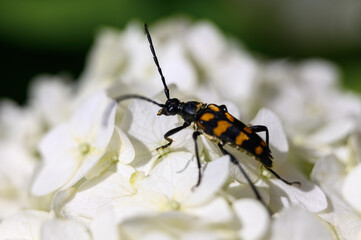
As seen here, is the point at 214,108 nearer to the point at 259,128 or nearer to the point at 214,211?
the point at 259,128

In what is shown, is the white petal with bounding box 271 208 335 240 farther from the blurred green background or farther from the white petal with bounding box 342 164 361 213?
the blurred green background

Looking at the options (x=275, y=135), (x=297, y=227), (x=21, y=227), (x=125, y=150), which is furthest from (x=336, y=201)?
(x=21, y=227)

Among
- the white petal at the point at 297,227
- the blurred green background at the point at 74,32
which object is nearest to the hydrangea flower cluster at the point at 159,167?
the white petal at the point at 297,227

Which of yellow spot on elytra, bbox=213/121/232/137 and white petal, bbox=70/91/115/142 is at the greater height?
yellow spot on elytra, bbox=213/121/232/137

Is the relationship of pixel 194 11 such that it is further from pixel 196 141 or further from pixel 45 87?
pixel 196 141

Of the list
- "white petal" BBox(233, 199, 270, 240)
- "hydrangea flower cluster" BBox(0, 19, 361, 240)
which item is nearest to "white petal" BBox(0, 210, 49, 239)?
"hydrangea flower cluster" BBox(0, 19, 361, 240)
